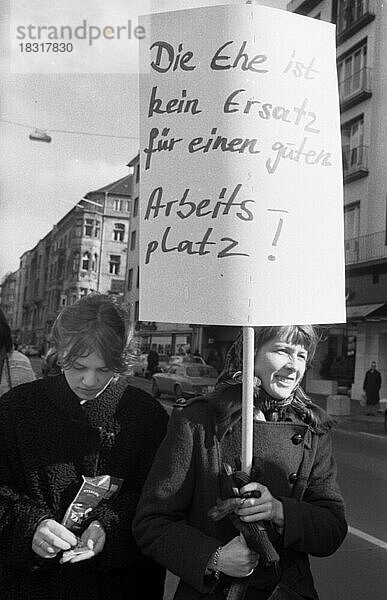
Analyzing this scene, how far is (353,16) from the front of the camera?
2.59 metres

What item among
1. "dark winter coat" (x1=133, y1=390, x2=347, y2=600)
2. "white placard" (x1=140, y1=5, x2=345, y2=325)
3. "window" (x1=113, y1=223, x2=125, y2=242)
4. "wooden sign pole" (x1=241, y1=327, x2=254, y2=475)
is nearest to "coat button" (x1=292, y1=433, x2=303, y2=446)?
"dark winter coat" (x1=133, y1=390, x2=347, y2=600)

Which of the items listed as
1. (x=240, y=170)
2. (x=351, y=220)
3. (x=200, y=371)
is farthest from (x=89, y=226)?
(x=240, y=170)

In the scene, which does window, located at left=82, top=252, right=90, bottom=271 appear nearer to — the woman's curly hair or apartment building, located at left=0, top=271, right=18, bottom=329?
apartment building, located at left=0, top=271, right=18, bottom=329

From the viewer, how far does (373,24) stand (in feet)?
8.32

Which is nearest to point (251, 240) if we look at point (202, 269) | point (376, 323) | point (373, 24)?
point (202, 269)

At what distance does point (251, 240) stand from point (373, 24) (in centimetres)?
177

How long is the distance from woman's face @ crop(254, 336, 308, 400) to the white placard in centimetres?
9

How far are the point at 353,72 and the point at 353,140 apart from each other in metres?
0.32

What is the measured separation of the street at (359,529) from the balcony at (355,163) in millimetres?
1148

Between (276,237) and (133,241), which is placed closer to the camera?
(276,237)

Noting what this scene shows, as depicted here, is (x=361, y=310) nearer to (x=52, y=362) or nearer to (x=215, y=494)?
(x=52, y=362)

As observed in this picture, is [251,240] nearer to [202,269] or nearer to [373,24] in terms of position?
[202,269]

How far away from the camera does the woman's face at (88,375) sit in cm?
141

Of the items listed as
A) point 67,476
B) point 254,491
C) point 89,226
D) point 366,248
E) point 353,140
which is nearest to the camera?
point 254,491
